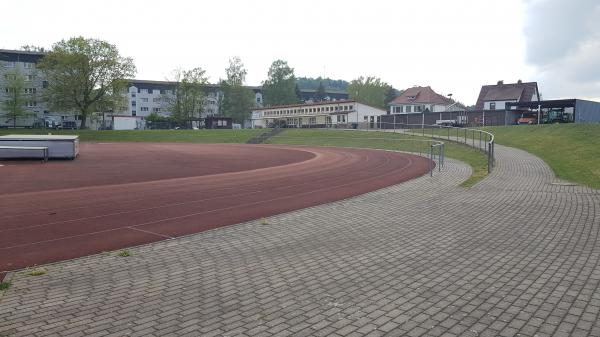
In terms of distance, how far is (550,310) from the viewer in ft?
18.0

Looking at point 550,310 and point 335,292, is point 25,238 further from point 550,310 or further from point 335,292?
point 550,310

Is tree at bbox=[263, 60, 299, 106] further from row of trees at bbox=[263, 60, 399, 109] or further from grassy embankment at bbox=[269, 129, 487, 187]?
grassy embankment at bbox=[269, 129, 487, 187]

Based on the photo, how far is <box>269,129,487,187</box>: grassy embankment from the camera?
2462 cm

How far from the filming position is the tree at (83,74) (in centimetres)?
6656

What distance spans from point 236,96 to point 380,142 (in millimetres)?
62878

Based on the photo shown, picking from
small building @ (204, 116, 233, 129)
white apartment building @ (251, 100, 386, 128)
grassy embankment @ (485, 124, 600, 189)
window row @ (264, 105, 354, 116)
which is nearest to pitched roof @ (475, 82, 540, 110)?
white apartment building @ (251, 100, 386, 128)

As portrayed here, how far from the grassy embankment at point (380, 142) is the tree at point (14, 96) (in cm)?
4786

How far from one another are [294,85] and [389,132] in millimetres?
69549

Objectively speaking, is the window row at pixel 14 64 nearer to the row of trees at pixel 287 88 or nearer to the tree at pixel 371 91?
the row of trees at pixel 287 88

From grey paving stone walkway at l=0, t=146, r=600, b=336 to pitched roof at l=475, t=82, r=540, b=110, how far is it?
221 feet

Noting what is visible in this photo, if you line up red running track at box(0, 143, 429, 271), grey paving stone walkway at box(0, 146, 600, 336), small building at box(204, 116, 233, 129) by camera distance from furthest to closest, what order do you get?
small building at box(204, 116, 233, 129), red running track at box(0, 143, 429, 271), grey paving stone walkway at box(0, 146, 600, 336)

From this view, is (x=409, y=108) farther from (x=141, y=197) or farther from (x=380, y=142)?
(x=141, y=197)

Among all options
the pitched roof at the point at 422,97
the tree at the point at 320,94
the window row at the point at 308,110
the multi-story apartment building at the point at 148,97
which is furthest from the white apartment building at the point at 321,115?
the tree at the point at 320,94

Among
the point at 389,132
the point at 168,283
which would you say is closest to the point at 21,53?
the point at 389,132
